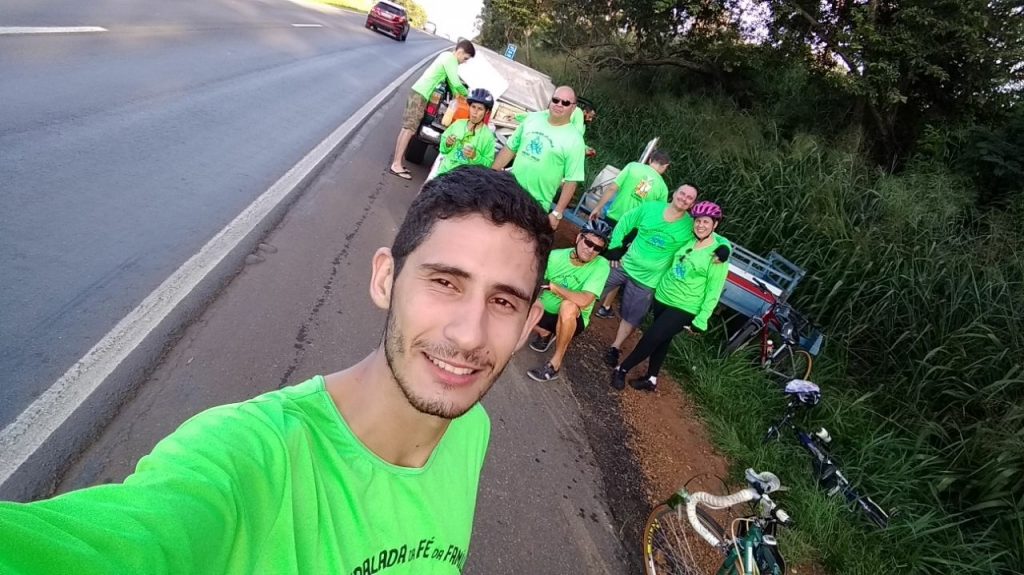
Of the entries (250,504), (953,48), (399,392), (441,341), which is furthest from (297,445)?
(953,48)

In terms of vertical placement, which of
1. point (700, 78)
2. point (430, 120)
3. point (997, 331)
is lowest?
point (430, 120)

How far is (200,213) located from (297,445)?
4471mm

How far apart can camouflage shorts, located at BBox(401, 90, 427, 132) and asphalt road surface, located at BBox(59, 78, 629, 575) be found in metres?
2.90

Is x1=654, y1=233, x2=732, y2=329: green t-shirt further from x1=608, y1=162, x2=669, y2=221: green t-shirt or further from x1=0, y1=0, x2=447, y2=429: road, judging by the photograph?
x1=0, y1=0, x2=447, y2=429: road

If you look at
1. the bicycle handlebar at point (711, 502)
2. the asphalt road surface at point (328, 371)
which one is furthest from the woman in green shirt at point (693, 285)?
the bicycle handlebar at point (711, 502)

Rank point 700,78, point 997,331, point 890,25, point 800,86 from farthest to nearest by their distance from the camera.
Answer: point 700,78, point 800,86, point 890,25, point 997,331

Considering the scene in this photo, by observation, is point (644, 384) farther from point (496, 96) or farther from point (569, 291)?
point (496, 96)

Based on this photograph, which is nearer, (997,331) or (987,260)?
(997,331)

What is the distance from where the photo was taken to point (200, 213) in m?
4.93

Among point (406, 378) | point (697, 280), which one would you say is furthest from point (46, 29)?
point (406, 378)

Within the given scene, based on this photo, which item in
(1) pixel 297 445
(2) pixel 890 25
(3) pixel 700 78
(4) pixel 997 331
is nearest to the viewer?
(1) pixel 297 445

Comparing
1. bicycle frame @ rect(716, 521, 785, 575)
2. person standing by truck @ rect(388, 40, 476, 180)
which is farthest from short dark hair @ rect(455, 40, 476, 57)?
bicycle frame @ rect(716, 521, 785, 575)

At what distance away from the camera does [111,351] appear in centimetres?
315

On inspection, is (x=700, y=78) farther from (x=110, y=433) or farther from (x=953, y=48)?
(x=110, y=433)
